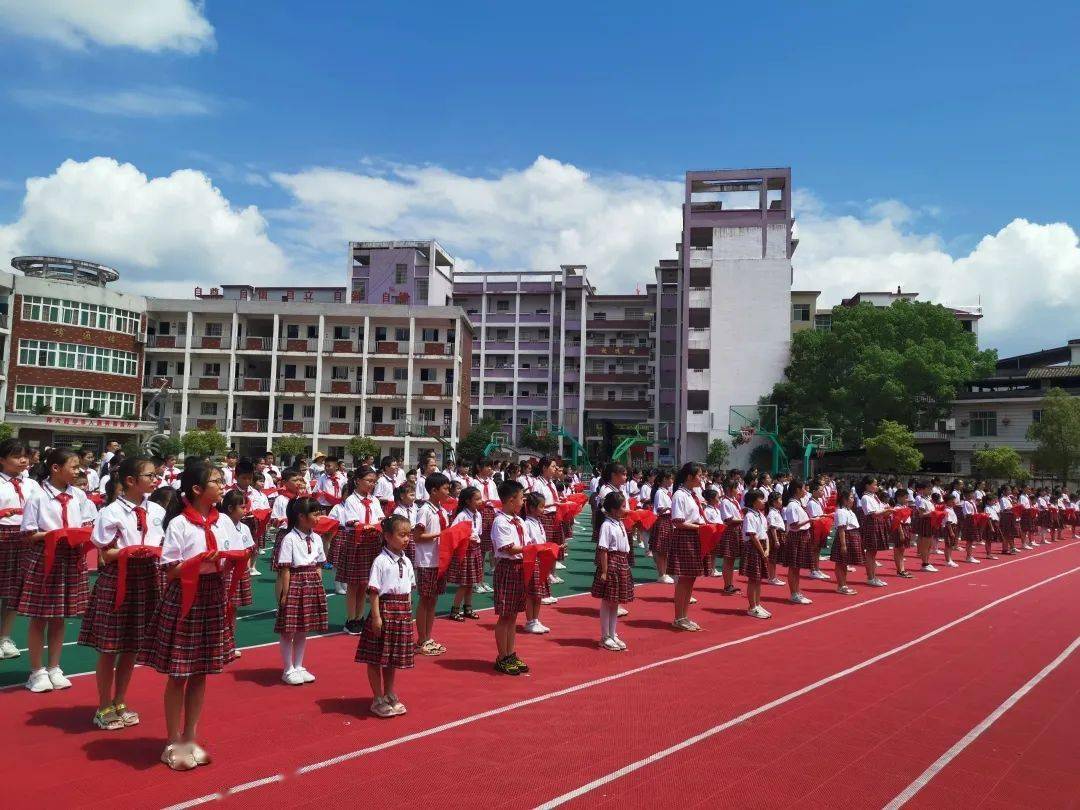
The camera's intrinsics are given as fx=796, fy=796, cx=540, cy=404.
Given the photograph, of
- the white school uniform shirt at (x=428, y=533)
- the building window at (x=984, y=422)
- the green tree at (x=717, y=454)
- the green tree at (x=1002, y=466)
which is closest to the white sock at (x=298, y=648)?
the white school uniform shirt at (x=428, y=533)

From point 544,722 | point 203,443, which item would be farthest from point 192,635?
point 203,443

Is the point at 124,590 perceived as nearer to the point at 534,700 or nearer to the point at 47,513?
the point at 47,513

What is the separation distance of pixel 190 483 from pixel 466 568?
169 inches

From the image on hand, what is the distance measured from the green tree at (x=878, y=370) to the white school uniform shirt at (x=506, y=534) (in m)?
32.4

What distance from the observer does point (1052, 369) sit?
141ft

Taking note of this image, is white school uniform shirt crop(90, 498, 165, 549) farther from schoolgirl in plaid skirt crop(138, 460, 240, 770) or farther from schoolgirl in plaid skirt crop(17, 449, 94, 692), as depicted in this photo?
schoolgirl in plaid skirt crop(17, 449, 94, 692)

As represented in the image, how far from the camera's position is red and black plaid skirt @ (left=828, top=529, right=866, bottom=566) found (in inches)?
463

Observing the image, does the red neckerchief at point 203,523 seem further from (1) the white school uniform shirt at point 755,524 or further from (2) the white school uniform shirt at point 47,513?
(1) the white school uniform shirt at point 755,524

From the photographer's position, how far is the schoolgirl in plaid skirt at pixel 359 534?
26.7 feet

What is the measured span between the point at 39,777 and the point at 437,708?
96.3 inches

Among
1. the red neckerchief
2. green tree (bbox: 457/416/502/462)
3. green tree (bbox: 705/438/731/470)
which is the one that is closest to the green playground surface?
the red neckerchief

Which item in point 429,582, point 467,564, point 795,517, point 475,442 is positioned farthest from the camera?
point 475,442

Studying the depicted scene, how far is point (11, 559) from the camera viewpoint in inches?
246

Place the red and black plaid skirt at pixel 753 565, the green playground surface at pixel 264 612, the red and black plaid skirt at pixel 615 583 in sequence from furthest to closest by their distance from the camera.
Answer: the red and black plaid skirt at pixel 753 565 < the red and black plaid skirt at pixel 615 583 < the green playground surface at pixel 264 612
